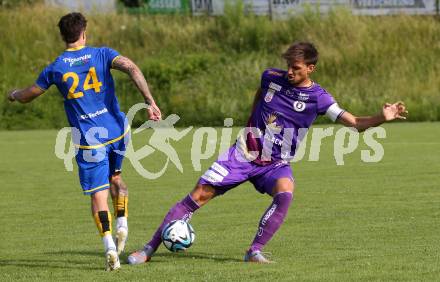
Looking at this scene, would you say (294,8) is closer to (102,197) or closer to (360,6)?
(360,6)

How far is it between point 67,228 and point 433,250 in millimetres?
4481

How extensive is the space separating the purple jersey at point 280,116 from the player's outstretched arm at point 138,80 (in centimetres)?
97

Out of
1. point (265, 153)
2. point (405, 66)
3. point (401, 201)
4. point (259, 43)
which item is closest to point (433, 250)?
point (265, 153)

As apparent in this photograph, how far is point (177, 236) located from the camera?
9.27m

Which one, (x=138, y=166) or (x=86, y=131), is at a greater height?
(x=86, y=131)

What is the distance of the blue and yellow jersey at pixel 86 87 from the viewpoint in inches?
365

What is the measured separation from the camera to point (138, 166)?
2047 centimetres

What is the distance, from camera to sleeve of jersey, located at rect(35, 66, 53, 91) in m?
9.35

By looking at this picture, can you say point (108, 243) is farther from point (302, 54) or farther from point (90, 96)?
point (302, 54)

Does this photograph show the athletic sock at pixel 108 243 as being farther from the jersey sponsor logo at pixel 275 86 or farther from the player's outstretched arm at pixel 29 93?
the jersey sponsor logo at pixel 275 86

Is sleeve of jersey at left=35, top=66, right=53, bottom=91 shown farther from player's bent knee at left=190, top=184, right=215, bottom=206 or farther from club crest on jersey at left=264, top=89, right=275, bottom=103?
club crest on jersey at left=264, top=89, right=275, bottom=103

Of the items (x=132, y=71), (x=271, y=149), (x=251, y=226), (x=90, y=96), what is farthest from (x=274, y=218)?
(x=251, y=226)

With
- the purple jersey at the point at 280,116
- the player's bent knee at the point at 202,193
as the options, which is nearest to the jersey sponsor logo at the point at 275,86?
the purple jersey at the point at 280,116

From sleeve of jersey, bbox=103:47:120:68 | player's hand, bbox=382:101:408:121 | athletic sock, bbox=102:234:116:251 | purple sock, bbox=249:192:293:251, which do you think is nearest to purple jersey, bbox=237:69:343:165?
purple sock, bbox=249:192:293:251
